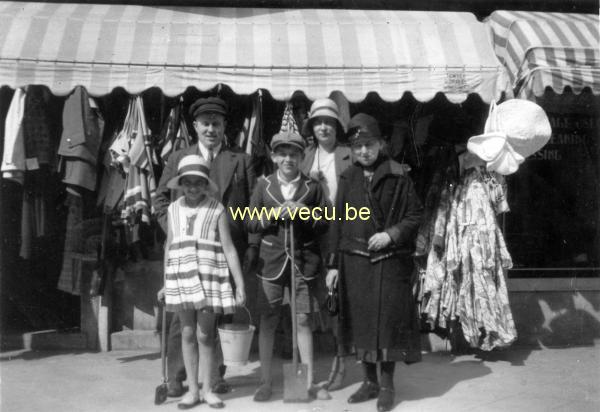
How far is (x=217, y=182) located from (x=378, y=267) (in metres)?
1.37

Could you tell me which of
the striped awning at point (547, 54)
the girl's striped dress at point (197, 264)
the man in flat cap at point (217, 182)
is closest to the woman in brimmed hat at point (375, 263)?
the man in flat cap at point (217, 182)

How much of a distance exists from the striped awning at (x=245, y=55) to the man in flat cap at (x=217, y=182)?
0.63m

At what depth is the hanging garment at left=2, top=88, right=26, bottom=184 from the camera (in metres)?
5.77

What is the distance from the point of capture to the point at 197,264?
4723 millimetres

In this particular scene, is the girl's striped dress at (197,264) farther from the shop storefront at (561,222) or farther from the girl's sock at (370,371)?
the shop storefront at (561,222)

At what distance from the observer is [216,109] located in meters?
5.14

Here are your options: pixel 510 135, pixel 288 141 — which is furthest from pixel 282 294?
pixel 510 135

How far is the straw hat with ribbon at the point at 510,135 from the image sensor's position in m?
5.67

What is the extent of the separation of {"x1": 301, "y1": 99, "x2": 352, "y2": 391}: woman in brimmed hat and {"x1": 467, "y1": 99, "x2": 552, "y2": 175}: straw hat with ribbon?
1.22m

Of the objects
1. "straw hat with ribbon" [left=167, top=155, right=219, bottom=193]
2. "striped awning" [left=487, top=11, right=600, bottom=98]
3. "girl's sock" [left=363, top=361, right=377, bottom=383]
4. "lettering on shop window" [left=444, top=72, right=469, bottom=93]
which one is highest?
"striped awning" [left=487, top=11, right=600, bottom=98]

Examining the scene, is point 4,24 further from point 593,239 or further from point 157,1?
point 593,239

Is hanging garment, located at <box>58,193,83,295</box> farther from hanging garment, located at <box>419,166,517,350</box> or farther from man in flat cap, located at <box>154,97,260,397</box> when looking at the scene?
hanging garment, located at <box>419,166,517,350</box>

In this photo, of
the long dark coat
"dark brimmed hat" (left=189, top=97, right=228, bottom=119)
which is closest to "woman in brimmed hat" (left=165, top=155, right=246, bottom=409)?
"dark brimmed hat" (left=189, top=97, right=228, bottom=119)

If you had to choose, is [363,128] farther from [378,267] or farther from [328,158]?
[378,267]
